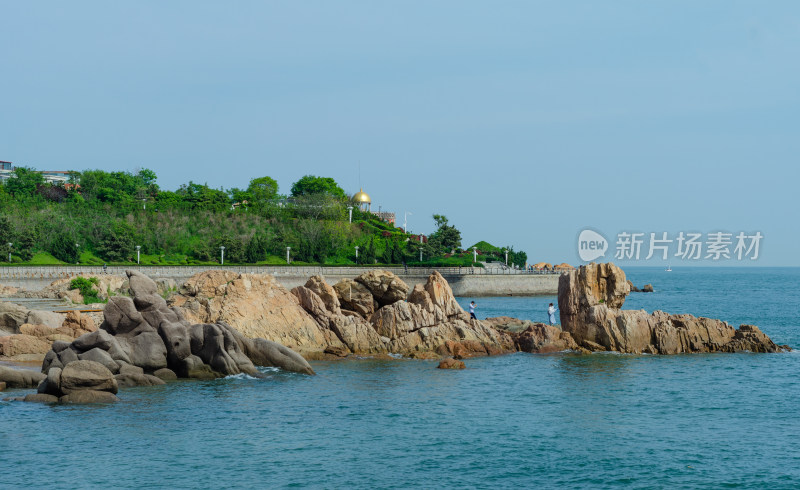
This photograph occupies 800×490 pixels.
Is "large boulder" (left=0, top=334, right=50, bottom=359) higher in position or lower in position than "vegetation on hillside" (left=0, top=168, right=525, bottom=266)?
lower

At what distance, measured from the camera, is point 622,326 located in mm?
40844

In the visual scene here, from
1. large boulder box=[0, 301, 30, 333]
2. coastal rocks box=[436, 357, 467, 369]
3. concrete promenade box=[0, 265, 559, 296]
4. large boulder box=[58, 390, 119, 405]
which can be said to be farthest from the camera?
concrete promenade box=[0, 265, 559, 296]

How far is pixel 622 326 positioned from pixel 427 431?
758 inches

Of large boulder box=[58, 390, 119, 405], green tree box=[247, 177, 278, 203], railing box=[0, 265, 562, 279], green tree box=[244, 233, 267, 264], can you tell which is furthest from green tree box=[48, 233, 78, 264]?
large boulder box=[58, 390, 119, 405]

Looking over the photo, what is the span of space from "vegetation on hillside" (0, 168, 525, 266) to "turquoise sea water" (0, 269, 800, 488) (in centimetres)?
7552

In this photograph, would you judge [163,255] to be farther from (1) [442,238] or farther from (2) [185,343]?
(2) [185,343]

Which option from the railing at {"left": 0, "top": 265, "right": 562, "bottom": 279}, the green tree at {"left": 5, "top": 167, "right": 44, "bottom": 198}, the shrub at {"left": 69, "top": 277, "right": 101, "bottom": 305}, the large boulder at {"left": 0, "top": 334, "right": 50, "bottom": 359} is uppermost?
the green tree at {"left": 5, "top": 167, "right": 44, "bottom": 198}

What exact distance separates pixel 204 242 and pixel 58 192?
4110 cm

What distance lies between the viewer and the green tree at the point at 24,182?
13525 cm

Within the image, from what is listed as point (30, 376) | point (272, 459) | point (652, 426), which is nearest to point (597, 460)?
→ point (652, 426)

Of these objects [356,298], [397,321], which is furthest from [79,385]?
[356,298]

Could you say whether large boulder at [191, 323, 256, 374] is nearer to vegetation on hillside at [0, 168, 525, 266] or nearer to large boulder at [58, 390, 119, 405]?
large boulder at [58, 390, 119, 405]

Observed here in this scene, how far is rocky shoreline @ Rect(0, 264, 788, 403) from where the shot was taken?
31812mm

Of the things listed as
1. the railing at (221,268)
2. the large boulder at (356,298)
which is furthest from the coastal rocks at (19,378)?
the railing at (221,268)
